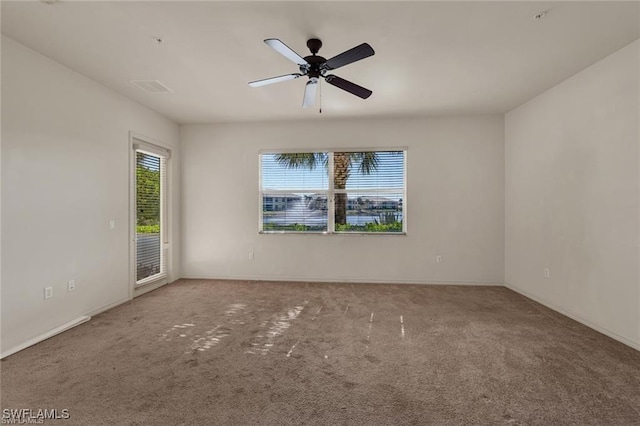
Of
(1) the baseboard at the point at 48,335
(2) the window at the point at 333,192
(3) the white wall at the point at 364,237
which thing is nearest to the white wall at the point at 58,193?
(1) the baseboard at the point at 48,335

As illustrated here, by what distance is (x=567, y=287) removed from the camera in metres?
3.51

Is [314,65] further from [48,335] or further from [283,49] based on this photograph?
[48,335]

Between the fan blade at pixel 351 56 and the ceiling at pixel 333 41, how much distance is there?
12.7 inches

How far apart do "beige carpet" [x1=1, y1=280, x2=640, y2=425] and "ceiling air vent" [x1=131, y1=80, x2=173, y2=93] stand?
2740 millimetres

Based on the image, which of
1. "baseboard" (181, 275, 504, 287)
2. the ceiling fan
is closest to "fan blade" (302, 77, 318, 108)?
the ceiling fan

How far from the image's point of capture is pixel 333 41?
2.66 m

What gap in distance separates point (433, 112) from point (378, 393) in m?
4.07

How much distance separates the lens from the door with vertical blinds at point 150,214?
14.3ft

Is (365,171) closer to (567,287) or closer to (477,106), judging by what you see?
(477,106)

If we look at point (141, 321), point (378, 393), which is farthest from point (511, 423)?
point (141, 321)

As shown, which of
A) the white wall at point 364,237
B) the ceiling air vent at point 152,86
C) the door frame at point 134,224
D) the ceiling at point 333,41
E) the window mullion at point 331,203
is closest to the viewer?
the ceiling at point 333,41

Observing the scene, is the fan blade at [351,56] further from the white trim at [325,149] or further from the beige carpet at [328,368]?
the white trim at [325,149]

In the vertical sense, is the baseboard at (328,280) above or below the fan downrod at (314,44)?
below

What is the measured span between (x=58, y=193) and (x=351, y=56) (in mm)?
3175
